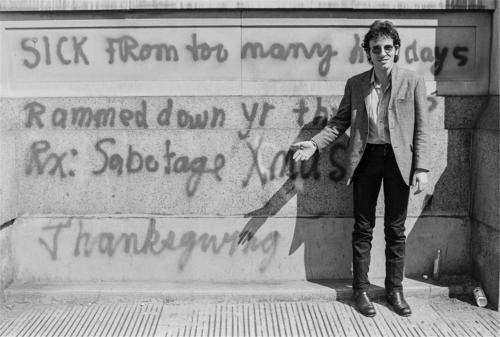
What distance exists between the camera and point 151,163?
5.11 metres

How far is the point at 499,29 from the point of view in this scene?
195 inches

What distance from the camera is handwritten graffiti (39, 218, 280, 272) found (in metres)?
5.09

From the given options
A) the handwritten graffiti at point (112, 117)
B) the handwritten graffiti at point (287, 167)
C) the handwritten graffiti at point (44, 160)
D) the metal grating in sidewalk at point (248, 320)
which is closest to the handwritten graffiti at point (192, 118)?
the handwritten graffiti at point (112, 117)

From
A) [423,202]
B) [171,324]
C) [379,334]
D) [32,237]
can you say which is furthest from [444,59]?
[32,237]

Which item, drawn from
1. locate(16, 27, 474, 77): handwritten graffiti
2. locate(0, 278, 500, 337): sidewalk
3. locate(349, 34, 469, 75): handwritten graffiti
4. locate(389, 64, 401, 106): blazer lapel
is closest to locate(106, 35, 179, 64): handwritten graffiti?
locate(16, 27, 474, 77): handwritten graffiti

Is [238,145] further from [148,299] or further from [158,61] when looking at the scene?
[148,299]

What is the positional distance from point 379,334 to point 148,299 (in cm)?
191

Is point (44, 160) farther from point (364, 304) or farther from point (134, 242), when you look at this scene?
point (364, 304)

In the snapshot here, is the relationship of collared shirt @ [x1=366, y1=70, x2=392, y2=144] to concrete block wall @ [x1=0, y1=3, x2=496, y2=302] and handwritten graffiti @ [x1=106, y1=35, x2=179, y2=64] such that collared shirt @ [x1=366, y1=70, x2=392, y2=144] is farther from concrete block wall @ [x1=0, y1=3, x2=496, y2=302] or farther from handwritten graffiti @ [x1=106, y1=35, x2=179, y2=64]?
handwritten graffiti @ [x1=106, y1=35, x2=179, y2=64]

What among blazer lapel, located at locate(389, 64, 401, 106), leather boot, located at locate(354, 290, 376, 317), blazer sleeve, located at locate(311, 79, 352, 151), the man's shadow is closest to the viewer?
blazer lapel, located at locate(389, 64, 401, 106)

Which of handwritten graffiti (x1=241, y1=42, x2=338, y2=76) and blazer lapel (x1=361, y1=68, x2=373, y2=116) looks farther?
handwritten graffiti (x1=241, y1=42, x2=338, y2=76)

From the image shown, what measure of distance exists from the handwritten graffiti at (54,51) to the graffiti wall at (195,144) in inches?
0.4

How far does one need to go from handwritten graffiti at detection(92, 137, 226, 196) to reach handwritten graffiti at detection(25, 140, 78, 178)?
263 mm

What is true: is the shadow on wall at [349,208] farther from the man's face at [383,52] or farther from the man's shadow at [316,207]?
the man's face at [383,52]
